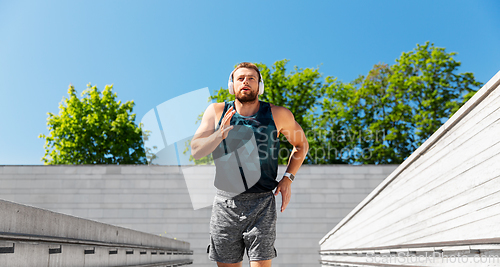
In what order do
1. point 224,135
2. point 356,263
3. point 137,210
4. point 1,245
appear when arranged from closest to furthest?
point 1,245, point 224,135, point 356,263, point 137,210

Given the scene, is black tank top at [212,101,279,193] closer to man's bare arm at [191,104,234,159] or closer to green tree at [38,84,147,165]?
man's bare arm at [191,104,234,159]

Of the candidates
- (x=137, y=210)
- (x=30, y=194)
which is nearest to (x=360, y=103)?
(x=137, y=210)

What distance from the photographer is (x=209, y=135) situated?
2.46 m

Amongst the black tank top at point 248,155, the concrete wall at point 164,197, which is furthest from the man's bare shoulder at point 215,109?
the concrete wall at point 164,197

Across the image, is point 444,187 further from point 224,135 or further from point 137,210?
point 137,210

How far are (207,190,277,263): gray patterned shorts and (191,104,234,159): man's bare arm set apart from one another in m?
0.34

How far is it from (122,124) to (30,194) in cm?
1483

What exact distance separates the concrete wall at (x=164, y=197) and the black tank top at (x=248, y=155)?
32.6ft

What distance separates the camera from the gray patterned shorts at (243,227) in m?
2.36

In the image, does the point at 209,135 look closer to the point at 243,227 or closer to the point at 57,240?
the point at 243,227

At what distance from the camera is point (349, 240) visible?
653 cm

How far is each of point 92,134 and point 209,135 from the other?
26059mm

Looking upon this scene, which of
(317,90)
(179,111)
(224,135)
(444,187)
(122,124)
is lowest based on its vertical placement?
(444,187)

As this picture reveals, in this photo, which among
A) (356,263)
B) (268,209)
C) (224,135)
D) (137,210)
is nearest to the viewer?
(224,135)
